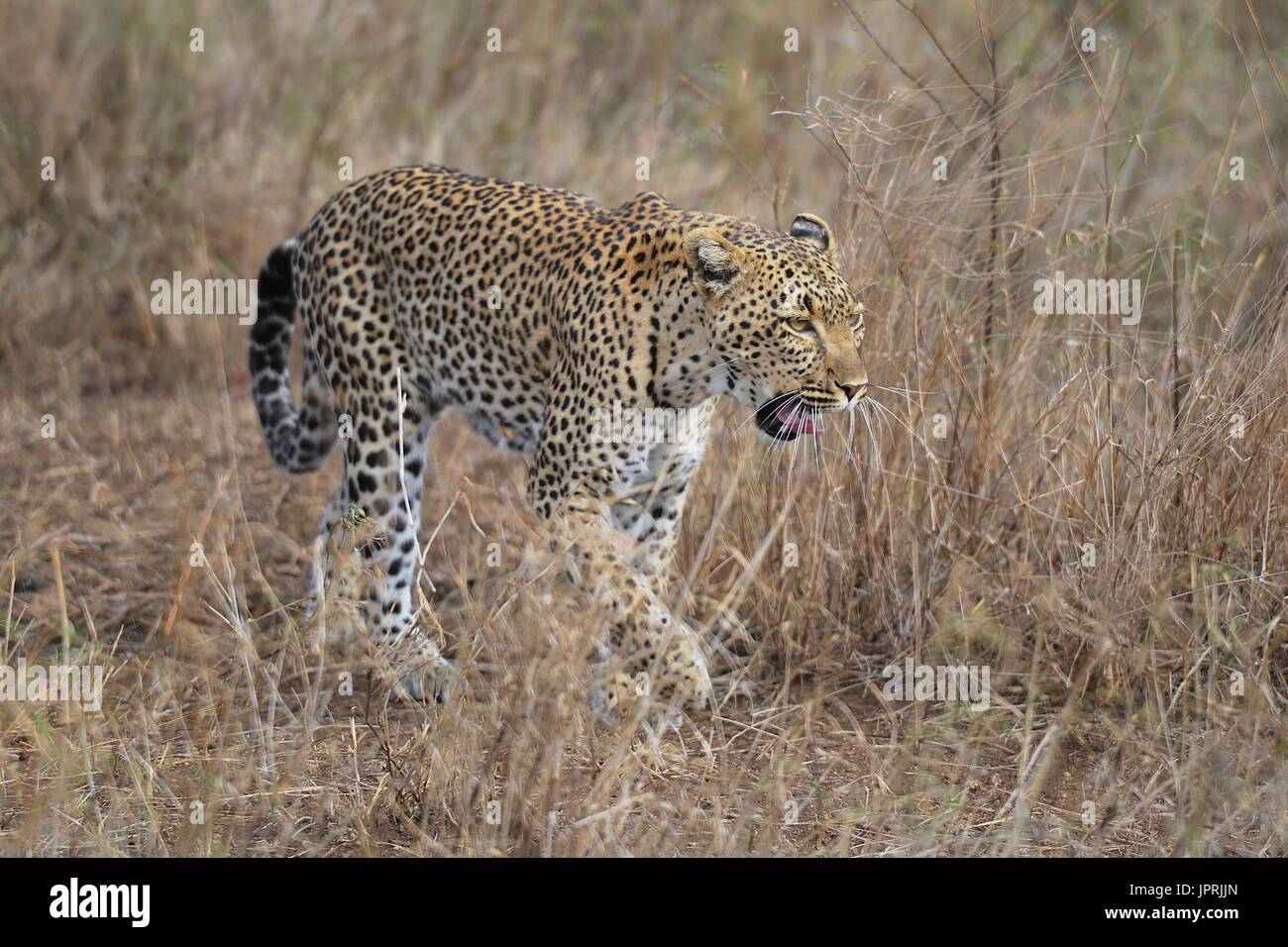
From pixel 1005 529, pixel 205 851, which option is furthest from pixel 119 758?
pixel 1005 529

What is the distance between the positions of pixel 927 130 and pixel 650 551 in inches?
73.6

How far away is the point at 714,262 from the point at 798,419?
21.1 inches

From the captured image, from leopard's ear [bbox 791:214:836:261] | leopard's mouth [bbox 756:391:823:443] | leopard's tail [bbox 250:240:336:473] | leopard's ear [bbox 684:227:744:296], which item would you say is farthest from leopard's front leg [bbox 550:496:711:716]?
leopard's tail [bbox 250:240:336:473]

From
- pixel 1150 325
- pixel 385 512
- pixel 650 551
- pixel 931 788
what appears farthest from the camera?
pixel 1150 325

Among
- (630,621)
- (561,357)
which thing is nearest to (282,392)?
(561,357)

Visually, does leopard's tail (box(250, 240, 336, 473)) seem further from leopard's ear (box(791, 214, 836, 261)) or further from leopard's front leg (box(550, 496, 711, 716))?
leopard's ear (box(791, 214, 836, 261))

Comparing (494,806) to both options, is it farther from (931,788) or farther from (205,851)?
(931,788)

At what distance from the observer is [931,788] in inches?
194

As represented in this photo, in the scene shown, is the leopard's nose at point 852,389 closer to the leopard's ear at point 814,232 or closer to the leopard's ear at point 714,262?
the leopard's ear at point 714,262

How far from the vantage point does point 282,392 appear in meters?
6.45

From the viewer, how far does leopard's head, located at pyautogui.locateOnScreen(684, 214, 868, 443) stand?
502 centimetres

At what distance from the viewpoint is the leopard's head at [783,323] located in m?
5.02

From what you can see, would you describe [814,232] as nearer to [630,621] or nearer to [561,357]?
[561,357]

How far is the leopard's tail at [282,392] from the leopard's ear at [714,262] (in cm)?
192
